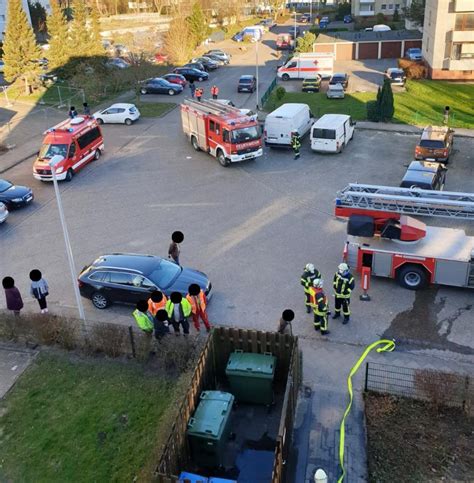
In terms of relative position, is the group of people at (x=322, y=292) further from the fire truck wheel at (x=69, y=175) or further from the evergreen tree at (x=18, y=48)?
the evergreen tree at (x=18, y=48)

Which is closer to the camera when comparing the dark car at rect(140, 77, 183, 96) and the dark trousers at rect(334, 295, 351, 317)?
the dark trousers at rect(334, 295, 351, 317)

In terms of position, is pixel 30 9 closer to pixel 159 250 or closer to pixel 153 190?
pixel 153 190

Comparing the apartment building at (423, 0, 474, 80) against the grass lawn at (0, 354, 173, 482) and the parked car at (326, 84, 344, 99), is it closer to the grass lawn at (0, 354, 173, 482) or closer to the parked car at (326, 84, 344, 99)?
the parked car at (326, 84, 344, 99)

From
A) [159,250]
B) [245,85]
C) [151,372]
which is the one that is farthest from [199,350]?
[245,85]

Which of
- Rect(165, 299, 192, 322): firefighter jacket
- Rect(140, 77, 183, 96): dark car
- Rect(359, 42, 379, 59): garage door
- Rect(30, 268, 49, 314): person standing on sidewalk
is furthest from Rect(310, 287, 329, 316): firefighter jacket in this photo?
Rect(359, 42, 379, 59): garage door

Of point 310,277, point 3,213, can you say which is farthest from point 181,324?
point 3,213

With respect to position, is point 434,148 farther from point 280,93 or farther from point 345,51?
point 345,51

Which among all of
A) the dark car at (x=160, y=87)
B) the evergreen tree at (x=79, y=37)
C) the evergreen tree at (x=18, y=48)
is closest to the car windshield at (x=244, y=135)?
the dark car at (x=160, y=87)
